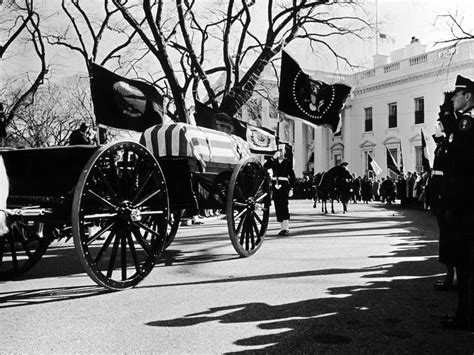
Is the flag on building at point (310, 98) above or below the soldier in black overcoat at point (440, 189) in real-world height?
above

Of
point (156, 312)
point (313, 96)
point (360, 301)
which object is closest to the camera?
point (156, 312)

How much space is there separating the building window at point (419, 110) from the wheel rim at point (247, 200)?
3272cm

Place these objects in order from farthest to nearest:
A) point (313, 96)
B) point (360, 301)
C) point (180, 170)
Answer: point (313, 96), point (180, 170), point (360, 301)

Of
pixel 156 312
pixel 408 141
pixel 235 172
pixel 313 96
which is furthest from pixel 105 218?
pixel 408 141

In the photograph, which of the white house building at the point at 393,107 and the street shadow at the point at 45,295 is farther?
the white house building at the point at 393,107

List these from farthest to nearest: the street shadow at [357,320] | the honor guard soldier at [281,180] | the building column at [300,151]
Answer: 1. the building column at [300,151]
2. the honor guard soldier at [281,180]
3. the street shadow at [357,320]

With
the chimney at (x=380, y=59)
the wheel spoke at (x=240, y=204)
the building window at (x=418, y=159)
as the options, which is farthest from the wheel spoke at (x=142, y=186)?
the chimney at (x=380, y=59)

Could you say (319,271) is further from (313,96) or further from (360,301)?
(313,96)

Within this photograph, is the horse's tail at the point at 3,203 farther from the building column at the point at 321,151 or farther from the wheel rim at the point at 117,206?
the building column at the point at 321,151

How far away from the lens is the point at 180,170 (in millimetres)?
6750

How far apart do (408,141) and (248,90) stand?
25.0 m

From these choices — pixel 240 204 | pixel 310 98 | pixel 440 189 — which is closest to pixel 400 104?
pixel 310 98

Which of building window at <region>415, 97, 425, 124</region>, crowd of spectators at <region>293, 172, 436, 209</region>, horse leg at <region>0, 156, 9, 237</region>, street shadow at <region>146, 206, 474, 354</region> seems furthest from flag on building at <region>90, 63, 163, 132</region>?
building window at <region>415, 97, 425, 124</region>

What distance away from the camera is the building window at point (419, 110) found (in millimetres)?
38406
